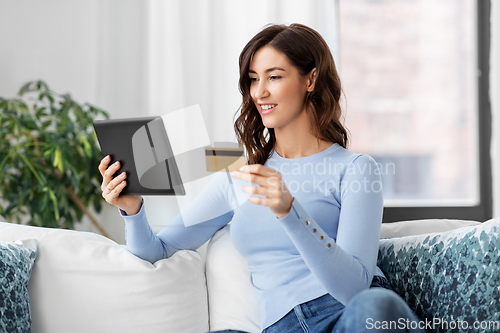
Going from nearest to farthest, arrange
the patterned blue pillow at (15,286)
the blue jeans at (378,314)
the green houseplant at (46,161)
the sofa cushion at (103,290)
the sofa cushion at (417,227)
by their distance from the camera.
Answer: the blue jeans at (378,314) → the patterned blue pillow at (15,286) → the sofa cushion at (103,290) → the sofa cushion at (417,227) → the green houseplant at (46,161)

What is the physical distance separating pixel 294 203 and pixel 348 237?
18 centimetres

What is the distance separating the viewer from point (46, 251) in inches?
42.4

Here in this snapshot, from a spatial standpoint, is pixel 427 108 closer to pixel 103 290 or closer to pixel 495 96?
pixel 495 96

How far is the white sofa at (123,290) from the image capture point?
3.40 feet

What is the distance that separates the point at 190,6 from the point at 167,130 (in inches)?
45.9

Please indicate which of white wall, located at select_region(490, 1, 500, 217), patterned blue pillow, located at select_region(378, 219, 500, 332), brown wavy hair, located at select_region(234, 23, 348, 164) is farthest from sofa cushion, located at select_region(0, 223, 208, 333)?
white wall, located at select_region(490, 1, 500, 217)

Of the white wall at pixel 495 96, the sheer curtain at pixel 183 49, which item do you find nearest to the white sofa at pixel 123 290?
the sheer curtain at pixel 183 49

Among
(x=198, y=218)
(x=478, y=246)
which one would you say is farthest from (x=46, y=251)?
(x=478, y=246)

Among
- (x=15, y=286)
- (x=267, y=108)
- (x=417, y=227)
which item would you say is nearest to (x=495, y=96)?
(x=417, y=227)

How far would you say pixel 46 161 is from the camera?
1735 millimetres

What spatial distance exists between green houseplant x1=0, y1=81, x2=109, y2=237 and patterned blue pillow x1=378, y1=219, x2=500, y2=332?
4.04 ft

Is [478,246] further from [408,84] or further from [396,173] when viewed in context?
[408,84]

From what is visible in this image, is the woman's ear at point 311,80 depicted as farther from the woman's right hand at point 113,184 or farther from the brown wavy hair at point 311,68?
the woman's right hand at point 113,184

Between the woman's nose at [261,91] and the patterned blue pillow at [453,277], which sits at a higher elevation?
the woman's nose at [261,91]
